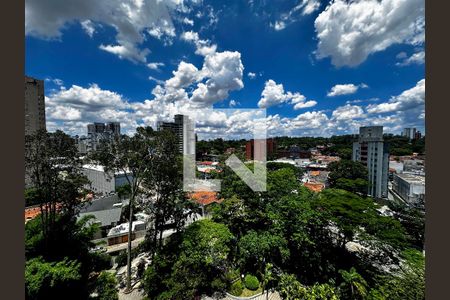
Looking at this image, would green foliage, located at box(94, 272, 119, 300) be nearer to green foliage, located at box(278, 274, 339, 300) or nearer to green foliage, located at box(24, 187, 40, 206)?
green foliage, located at box(24, 187, 40, 206)

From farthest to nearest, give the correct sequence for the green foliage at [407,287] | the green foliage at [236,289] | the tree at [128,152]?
1. the tree at [128,152]
2. the green foliage at [236,289]
3. the green foliage at [407,287]

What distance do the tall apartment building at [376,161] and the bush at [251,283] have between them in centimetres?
1927

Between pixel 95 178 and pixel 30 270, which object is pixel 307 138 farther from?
pixel 30 270

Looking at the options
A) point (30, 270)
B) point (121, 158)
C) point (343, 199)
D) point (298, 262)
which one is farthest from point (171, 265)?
point (343, 199)

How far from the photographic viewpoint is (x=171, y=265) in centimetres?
624

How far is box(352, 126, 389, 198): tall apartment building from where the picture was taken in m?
20.5

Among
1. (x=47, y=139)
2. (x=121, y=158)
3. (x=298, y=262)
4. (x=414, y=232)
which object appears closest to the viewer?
(x=47, y=139)

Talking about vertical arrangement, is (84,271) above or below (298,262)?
above

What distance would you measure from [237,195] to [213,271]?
10.2ft

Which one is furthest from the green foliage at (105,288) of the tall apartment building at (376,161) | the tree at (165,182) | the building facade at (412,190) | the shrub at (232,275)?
the tall apartment building at (376,161)

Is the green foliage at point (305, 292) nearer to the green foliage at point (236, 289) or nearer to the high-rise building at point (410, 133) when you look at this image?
the green foliage at point (236, 289)

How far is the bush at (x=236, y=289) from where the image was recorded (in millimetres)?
6641

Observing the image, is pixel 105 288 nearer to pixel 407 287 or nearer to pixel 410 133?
pixel 407 287

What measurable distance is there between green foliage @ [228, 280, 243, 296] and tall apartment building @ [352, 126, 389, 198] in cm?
1984
